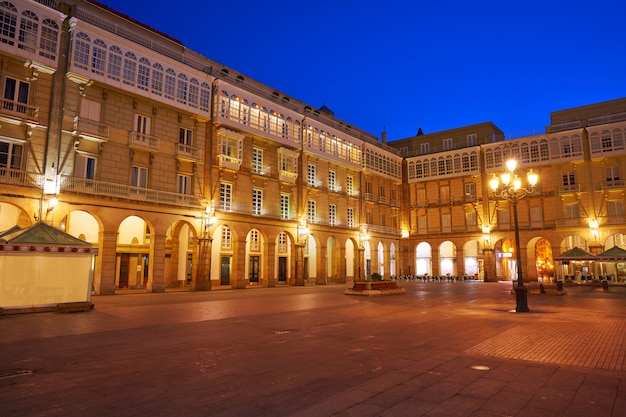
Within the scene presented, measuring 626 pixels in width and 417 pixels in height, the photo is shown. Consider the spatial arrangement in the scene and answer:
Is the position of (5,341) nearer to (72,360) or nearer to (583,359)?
(72,360)

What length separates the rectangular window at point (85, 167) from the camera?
23.0m

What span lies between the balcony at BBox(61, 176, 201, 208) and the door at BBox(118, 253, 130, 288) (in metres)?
6.02

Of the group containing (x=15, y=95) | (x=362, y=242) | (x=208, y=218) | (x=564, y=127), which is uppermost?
(x=564, y=127)

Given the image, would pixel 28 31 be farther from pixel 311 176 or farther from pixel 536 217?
pixel 536 217

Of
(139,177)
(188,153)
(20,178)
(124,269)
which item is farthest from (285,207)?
(20,178)

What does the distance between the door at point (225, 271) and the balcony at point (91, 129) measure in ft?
44.7

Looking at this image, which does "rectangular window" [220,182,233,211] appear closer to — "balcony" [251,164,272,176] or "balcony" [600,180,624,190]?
"balcony" [251,164,272,176]

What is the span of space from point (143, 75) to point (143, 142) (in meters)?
4.09

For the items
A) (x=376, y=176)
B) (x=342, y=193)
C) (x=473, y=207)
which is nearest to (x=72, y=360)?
(x=342, y=193)

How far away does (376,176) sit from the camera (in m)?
47.0

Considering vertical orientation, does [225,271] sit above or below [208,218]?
below

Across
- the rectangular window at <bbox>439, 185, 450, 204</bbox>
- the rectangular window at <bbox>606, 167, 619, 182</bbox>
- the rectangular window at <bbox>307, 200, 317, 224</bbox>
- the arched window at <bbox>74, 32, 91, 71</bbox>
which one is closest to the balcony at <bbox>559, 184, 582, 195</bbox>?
the rectangular window at <bbox>606, 167, 619, 182</bbox>

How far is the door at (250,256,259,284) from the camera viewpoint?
36375 mm

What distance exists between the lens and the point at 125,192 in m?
24.3
